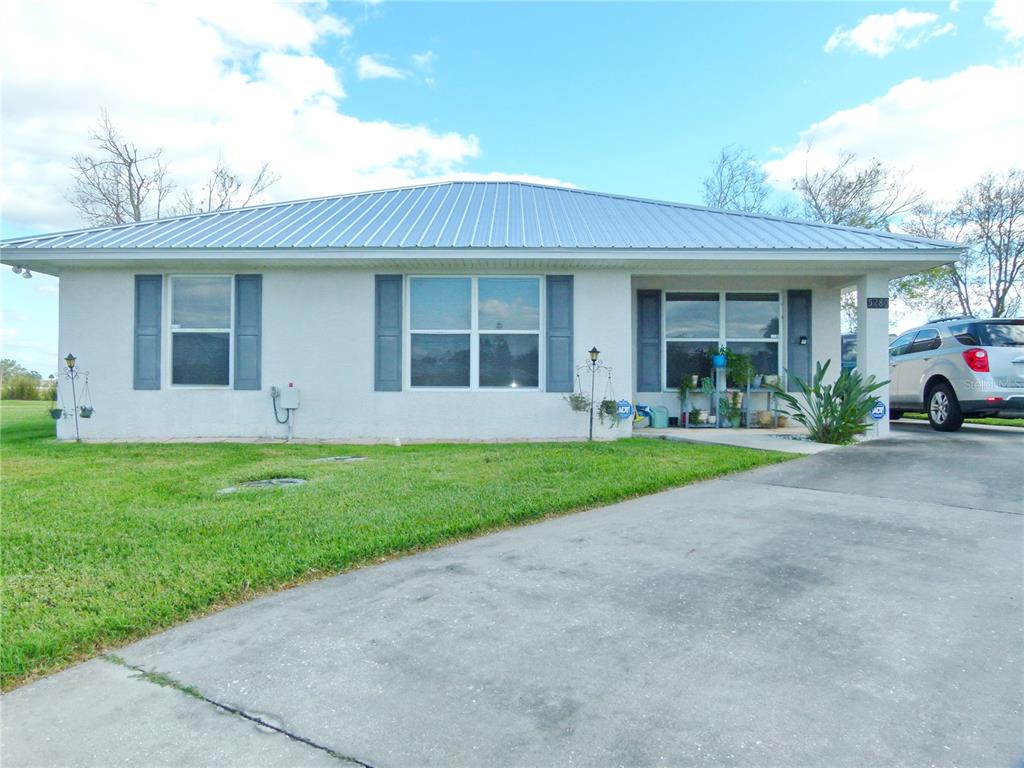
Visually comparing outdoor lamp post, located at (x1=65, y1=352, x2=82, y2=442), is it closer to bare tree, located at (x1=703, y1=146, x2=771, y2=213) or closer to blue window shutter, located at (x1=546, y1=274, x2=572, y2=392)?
blue window shutter, located at (x1=546, y1=274, x2=572, y2=392)

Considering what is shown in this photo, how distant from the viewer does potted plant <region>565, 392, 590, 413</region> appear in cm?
903

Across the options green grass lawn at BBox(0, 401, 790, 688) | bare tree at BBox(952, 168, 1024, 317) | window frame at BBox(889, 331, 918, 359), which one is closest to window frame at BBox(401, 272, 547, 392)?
green grass lawn at BBox(0, 401, 790, 688)

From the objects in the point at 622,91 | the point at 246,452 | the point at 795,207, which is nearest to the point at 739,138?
the point at 795,207

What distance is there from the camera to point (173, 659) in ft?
8.52

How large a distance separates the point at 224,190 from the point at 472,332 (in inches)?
900

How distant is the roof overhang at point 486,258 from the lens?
27.7 feet

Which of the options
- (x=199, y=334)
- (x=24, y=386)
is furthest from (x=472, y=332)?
(x=24, y=386)

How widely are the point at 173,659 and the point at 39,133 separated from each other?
78.1ft

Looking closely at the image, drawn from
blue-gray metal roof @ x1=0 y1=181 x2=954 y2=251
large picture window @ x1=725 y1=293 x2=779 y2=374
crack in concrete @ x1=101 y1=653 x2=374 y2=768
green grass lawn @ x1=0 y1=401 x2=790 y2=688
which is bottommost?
crack in concrete @ x1=101 y1=653 x2=374 y2=768

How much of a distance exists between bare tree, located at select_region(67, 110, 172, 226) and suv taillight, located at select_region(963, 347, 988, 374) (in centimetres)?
2792

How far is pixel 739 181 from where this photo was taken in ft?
89.9

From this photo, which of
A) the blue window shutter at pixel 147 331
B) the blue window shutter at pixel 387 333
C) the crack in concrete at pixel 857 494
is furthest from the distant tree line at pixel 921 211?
the blue window shutter at pixel 147 331

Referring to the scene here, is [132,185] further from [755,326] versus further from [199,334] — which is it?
[755,326]

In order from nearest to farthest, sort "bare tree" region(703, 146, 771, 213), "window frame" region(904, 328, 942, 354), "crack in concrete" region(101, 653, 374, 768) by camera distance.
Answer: "crack in concrete" region(101, 653, 374, 768) → "window frame" region(904, 328, 942, 354) → "bare tree" region(703, 146, 771, 213)
